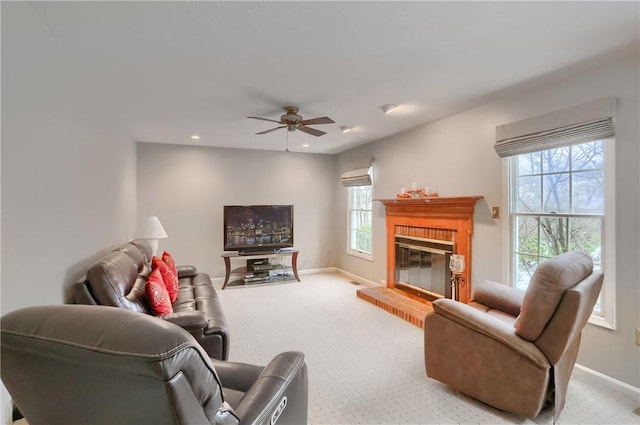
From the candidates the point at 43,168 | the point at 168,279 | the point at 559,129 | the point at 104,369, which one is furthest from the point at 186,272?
the point at 559,129

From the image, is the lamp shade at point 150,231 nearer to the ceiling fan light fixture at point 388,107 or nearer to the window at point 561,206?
the ceiling fan light fixture at point 388,107

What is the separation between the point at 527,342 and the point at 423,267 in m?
2.29

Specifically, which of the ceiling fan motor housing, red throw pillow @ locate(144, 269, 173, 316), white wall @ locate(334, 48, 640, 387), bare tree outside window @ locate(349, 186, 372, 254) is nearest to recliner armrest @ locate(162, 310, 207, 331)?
red throw pillow @ locate(144, 269, 173, 316)

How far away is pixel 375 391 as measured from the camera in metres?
2.23

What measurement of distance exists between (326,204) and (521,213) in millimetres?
3867

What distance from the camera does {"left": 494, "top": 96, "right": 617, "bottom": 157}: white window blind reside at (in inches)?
89.9

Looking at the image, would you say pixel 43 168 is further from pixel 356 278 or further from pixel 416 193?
pixel 356 278

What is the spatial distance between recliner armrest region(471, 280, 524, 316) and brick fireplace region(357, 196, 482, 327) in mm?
560

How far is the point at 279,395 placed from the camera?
127 centimetres

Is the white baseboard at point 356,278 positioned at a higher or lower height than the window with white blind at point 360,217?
lower

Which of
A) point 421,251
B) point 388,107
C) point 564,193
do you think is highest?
point 388,107

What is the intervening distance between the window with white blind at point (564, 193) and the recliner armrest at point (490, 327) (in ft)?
3.41

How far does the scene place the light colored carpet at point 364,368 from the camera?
1.97 meters

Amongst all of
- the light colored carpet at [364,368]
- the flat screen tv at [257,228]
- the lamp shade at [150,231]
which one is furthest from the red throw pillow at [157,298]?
the flat screen tv at [257,228]
